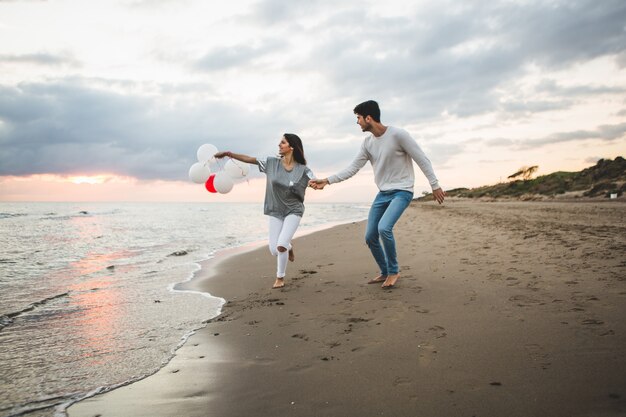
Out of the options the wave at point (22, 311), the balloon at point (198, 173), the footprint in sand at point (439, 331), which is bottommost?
the wave at point (22, 311)

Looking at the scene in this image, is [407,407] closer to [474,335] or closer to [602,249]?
[474,335]

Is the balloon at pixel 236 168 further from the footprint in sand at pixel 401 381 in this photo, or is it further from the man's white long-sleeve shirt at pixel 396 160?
the footprint in sand at pixel 401 381

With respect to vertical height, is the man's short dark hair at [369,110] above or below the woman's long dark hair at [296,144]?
above

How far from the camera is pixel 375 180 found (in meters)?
5.34

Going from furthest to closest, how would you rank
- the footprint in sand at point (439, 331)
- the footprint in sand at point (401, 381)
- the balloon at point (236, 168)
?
the balloon at point (236, 168) → the footprint in sand at point (439, 331) → the footprint in sand at point (401, 381)

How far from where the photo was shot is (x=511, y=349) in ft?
9.20

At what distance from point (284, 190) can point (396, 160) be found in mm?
1766

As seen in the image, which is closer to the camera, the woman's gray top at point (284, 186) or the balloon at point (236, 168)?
the woman's gray top at point (284, 186)

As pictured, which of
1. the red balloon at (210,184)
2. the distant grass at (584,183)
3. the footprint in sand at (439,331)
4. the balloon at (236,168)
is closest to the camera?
the footprint in sand at (439,331)

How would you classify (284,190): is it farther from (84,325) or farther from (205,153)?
(84,325)

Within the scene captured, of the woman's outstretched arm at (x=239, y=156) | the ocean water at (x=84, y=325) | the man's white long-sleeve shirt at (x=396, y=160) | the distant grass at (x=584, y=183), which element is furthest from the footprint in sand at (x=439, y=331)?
the distant grass at (x=584, y=183)

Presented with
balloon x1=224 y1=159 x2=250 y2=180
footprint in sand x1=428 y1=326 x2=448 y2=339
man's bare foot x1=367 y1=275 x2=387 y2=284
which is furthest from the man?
balloon x1=224 y1=159 x2=250 y2=180

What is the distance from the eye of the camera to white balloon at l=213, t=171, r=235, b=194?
682cm

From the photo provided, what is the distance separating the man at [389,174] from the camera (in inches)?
197
